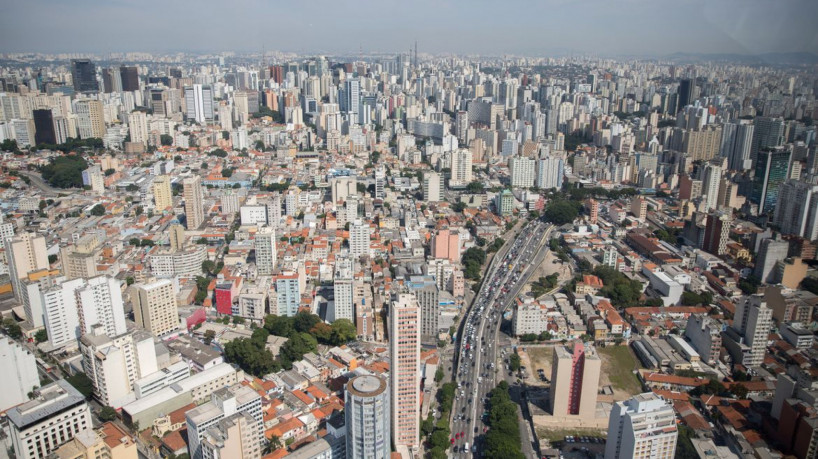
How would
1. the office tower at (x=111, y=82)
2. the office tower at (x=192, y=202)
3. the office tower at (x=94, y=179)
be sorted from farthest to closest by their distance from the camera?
the office tower at (x=111, y=82), the office tower at (x=94, y=179), the office tower at (x=192, y=202)

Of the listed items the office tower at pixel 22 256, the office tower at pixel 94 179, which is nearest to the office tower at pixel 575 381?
the office tower at pixel 22 256

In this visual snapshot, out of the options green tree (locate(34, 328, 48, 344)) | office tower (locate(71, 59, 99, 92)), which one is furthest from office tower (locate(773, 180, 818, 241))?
office tower (locate(71, 59, 99, 92))

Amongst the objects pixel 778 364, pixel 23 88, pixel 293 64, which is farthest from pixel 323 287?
pixel 293 64

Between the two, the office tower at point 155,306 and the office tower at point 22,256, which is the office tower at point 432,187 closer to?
the office tower at point 155,306

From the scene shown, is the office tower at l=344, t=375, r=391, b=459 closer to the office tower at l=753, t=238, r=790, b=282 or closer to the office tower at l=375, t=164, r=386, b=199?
the office tower at l=753, t=238, r=790, b=282

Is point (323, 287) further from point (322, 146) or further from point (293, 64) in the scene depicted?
point (293, 64)

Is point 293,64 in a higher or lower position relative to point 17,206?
higher

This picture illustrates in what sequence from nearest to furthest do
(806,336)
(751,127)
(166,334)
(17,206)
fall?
1. (806,336)
2. (166,334)
3. (17,206)
4. (751,127)

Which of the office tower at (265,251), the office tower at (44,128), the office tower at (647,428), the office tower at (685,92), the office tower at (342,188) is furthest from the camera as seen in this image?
the office tower at (685,92)
